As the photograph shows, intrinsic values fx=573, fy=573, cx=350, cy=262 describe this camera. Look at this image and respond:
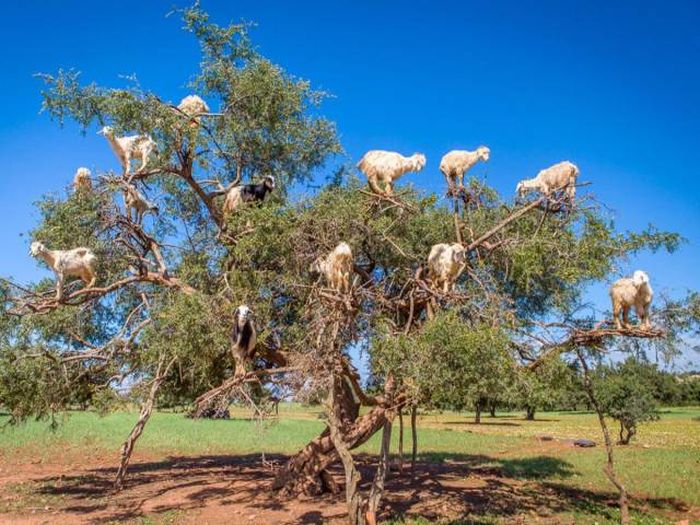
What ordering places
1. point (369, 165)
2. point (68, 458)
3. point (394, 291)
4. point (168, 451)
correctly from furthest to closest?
point (168, 451) < point (68, 458) < point (394, 291) < point (369, 165)

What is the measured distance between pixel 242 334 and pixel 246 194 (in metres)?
3.91

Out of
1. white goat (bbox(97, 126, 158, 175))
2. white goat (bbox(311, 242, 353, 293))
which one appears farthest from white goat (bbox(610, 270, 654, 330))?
white goat (bbox(97, 126, 158, 175))

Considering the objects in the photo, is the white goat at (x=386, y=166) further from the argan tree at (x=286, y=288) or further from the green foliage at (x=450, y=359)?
the green foliage at (x=450, y=359)

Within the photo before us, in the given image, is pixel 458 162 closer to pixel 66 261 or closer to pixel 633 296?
pixel 633 296

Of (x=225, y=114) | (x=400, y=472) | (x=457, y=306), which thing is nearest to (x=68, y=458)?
(x=400, y=472)

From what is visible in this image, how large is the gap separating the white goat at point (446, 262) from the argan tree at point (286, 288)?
34cm

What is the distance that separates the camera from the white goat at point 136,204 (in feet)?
35.5

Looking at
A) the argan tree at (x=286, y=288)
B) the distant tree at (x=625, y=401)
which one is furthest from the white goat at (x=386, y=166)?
the distant tree at (x=625, y=401)

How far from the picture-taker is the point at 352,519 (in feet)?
25.6

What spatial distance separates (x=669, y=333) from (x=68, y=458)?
66.8 feet

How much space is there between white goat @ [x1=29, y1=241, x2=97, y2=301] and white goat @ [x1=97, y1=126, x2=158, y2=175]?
1787mm

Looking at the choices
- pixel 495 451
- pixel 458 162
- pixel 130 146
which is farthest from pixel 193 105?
pixel 495 451

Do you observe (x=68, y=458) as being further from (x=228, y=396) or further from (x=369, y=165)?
(x=369, y=165)

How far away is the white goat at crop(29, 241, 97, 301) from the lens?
9.82 metres
